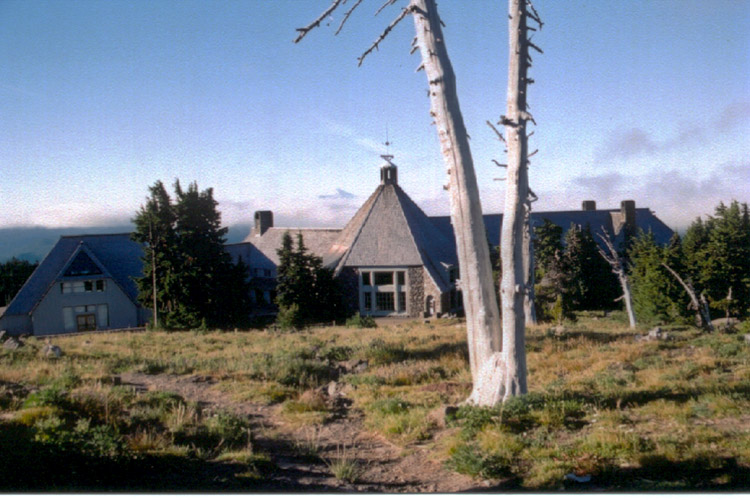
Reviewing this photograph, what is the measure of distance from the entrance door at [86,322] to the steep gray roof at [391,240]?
40.2 ft

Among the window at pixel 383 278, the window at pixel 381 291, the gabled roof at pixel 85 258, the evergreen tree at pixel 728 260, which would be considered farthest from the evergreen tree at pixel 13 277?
the evergreen tree at pixel 728 260

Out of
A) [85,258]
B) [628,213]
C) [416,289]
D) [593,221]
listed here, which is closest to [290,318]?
[416,289]

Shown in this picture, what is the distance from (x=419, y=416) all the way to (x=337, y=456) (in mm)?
1219

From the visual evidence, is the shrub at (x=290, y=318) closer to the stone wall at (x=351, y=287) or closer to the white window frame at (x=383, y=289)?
the stone wall at (x=351, y=287)

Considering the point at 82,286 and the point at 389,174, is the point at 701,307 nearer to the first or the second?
the point at 389,174

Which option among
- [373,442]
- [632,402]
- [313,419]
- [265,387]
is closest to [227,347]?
[265,387]

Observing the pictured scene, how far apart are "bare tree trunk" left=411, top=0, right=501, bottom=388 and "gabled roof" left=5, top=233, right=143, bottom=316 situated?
70.3 ft

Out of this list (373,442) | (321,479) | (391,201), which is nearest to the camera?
(321,479)

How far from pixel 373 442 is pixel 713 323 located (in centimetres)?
1114

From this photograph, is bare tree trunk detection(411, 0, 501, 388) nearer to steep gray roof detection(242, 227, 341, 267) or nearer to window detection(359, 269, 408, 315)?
window detection(359, 269, 408, 315)

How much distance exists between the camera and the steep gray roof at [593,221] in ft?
105

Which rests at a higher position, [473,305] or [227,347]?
[473,305]

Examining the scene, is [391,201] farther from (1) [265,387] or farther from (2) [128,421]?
(2) [128,421]

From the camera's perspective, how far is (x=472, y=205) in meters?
5.95
